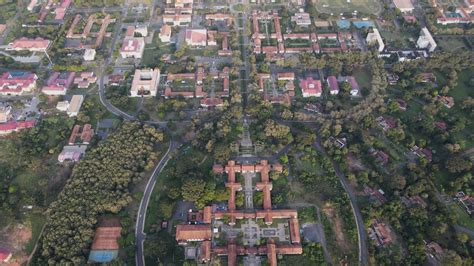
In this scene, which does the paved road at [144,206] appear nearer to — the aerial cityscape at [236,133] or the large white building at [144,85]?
the aerial cityscape at [236,133]

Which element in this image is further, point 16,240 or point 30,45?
point 30,45

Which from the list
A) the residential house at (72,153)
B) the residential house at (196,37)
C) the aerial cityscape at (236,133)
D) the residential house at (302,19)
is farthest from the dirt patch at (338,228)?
the residential house at (302,19)

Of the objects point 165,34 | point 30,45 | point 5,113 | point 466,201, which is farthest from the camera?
point 165,34

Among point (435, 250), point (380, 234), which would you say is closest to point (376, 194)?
point (380, 234)

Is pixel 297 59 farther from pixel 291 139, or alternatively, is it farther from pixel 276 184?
pixel 276 184

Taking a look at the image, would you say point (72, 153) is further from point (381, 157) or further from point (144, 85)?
point (381, 157)

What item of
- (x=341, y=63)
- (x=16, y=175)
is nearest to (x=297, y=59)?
(x=341, y=63)
